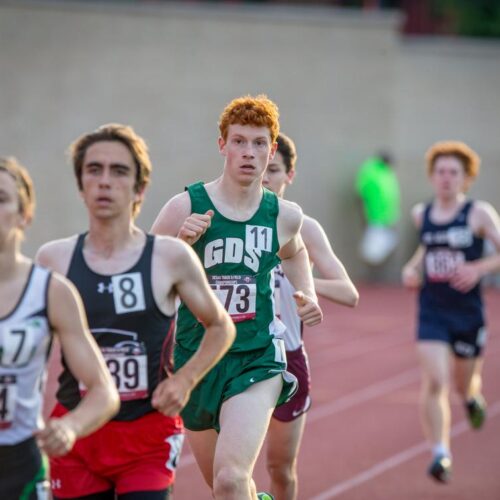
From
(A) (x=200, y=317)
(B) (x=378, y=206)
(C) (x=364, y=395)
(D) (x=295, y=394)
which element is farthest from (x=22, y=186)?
(B) (x=378, y=206)

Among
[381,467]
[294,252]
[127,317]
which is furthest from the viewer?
[381,467]

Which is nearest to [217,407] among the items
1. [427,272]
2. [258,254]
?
[258,254]

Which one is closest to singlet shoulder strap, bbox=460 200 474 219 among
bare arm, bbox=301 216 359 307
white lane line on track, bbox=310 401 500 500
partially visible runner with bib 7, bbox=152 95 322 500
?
white lane line on track, bbox=310 401 500 500

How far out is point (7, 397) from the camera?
400 cm

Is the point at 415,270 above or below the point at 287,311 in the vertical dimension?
below

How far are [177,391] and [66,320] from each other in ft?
2.04

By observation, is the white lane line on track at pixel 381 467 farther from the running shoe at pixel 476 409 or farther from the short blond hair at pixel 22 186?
the short blond hair at pixel 22 186

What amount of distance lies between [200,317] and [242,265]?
99 centimetres

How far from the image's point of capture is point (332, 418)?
12188 millimetres

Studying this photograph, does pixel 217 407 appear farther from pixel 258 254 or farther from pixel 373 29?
pixel 373 29

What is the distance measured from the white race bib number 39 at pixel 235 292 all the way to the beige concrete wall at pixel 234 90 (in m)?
17.8

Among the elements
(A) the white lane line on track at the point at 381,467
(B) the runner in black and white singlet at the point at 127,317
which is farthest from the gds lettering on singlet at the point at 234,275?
(A) the white lane line on track at the point at 381,467

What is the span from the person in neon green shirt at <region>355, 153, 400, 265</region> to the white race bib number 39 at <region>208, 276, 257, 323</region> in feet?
68.1

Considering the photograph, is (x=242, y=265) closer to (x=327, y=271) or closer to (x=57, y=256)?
(x=327, y=271)
